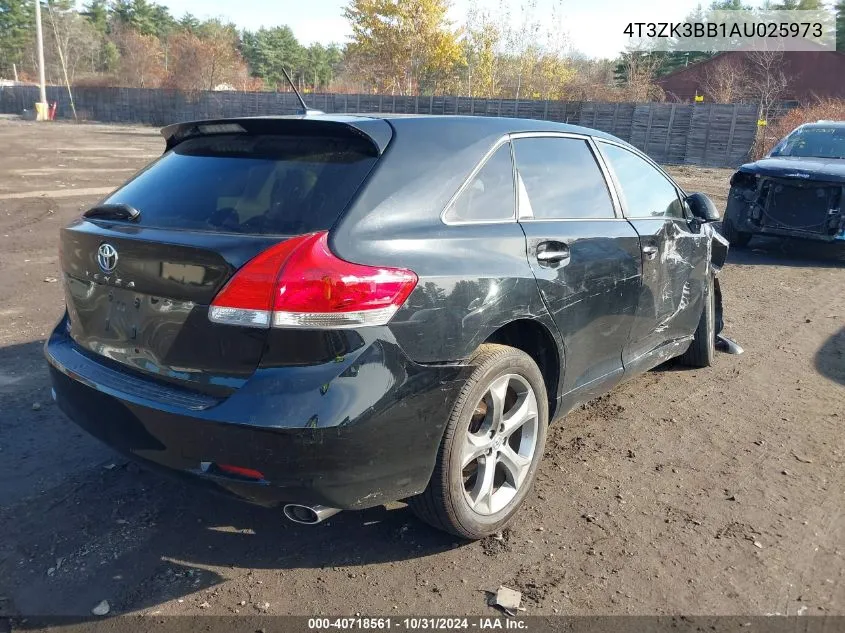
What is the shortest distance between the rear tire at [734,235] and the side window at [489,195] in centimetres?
787

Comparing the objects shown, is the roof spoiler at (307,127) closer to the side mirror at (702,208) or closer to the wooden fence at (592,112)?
the side mirror at (702,208)

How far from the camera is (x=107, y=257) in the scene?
2666 millimetres

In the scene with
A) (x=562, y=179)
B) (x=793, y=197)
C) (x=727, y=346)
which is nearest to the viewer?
(x=562, y=179)

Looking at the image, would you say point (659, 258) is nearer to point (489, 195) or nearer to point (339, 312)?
point (489, 195)

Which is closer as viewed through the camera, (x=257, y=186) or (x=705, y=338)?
(x=257, y=186)

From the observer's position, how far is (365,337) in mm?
2326

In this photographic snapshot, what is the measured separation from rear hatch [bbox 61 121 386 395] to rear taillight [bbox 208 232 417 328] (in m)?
0.04

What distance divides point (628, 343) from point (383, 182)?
6.21ft

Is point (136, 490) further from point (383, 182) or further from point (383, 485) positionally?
point (383, 182)

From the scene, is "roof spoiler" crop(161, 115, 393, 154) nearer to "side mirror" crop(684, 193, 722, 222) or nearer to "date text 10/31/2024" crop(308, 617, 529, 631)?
"date text 10/31/2024" crop(308, 617, 529, 631)

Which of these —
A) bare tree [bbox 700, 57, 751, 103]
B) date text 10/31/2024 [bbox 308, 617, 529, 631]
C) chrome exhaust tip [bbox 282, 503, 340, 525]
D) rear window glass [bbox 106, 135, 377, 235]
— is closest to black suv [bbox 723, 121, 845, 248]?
rear window glass [bbox 106, 135, 377, 235]

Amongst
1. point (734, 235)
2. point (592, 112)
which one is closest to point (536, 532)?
point (734, 235)

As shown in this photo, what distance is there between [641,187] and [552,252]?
1.35 meters

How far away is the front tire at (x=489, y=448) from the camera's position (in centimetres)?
265
